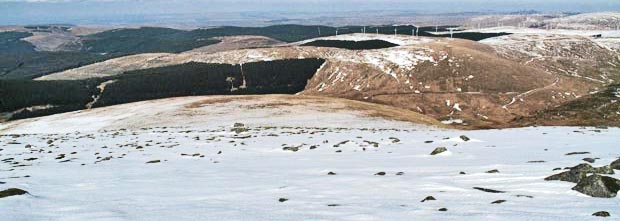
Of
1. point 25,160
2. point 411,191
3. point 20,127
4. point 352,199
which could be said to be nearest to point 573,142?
point 411,191

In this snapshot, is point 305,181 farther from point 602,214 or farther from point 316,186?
point 602,214

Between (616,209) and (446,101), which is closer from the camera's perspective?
(616,209)

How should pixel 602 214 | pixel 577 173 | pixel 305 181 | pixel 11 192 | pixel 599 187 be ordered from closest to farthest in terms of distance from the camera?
pixel 602 214 < pixel 599 187 < pixel 577 173 < pixel 11 192 < pixel 305 181

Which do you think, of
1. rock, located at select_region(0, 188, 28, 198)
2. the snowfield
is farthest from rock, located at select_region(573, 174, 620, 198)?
rock, located at select_region(0, 188, 28, 198)

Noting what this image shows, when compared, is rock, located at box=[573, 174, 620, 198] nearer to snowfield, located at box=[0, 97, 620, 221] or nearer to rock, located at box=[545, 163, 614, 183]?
snowfield, located at box=[0, 97, 620, 221]

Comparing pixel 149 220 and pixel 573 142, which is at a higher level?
pixel 149 220

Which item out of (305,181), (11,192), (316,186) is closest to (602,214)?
(316,186)

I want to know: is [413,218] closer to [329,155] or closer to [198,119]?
[329,155]

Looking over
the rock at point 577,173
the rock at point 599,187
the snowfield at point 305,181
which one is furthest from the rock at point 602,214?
the rock at point 577,173

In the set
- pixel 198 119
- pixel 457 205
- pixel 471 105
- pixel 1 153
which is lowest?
pixel 471 105
